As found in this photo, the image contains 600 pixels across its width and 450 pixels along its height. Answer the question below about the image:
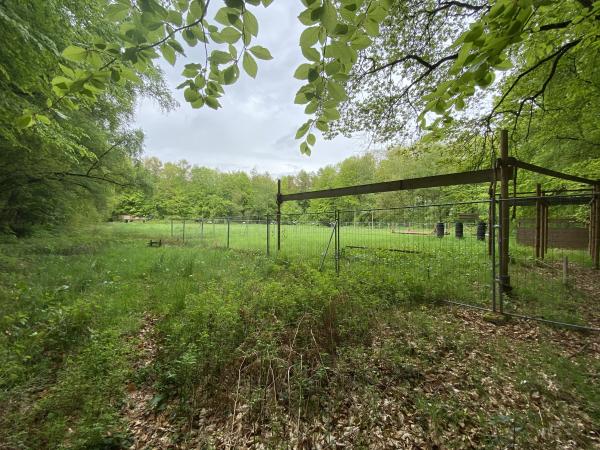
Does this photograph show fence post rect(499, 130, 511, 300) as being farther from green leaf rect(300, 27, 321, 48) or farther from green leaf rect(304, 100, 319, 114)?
green leaf rect(300, 27, 321, 48)

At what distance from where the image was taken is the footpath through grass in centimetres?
215

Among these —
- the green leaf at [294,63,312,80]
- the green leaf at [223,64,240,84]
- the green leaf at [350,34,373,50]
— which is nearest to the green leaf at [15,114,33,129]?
the green leaf at [223,64,240,84]

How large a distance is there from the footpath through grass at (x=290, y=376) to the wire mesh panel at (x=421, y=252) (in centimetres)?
86

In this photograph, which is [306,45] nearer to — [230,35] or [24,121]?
[230,35]

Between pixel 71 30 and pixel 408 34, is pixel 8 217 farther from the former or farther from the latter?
pixel 408 34

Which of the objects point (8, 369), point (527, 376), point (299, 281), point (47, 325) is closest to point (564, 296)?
point (527, 376)

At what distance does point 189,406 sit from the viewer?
2461mm

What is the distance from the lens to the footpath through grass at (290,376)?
2154mm

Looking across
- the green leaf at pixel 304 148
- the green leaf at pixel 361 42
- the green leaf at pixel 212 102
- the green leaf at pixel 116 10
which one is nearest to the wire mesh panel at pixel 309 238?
the green leaf at pixel 304 148

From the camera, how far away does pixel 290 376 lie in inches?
108

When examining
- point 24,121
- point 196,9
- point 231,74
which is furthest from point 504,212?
point 24,121

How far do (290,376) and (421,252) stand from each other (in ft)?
16.9

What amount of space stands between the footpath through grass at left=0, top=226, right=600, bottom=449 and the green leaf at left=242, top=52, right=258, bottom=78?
2597 millimetres

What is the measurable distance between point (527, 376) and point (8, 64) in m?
8.20
